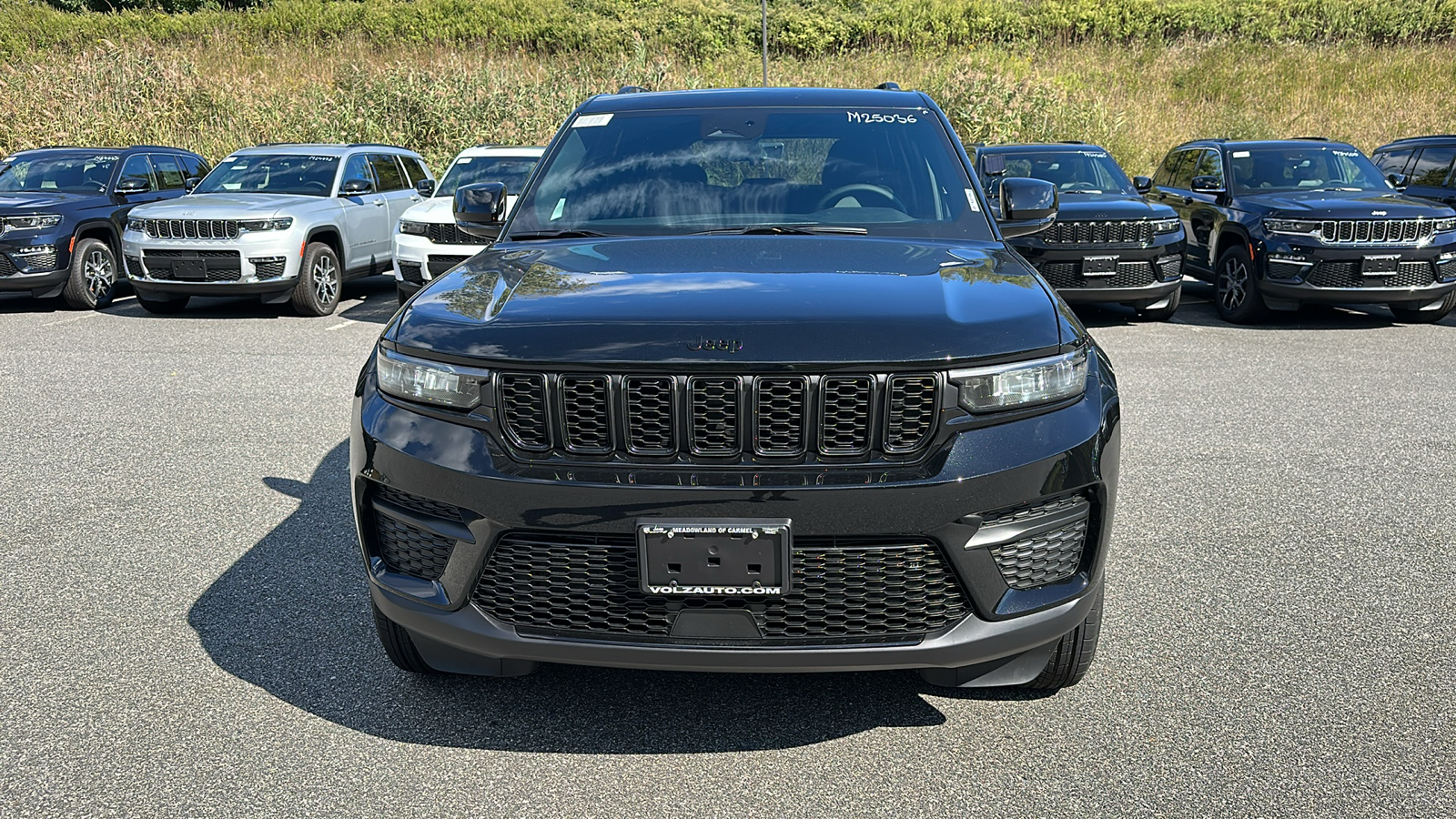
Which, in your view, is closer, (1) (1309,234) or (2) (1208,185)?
(1) (1309,234)

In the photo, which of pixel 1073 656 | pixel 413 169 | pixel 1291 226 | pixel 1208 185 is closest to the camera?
pixel 1073 656

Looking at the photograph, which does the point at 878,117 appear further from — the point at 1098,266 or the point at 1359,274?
the point at 1359,274

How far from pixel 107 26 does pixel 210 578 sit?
38.3m

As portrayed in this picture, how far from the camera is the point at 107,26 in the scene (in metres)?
35.6

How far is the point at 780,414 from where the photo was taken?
2.54 metres

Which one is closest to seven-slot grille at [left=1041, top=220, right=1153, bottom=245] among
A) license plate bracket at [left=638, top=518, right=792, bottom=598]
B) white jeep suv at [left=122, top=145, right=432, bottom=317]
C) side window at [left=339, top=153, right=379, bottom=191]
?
white jeep suv at [left=122, top=145, right=432, bottom=317]

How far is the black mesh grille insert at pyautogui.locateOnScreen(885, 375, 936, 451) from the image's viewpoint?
8.34ft

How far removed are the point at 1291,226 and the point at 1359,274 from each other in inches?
28.3

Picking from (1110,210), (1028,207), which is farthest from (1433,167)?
(1028,207)

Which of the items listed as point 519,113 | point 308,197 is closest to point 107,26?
point 519,113

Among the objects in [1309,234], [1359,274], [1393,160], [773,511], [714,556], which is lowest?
[1359,274]

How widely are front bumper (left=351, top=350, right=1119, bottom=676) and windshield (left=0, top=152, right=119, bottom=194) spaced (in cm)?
1213

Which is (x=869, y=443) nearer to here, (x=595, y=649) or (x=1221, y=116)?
→ (x=595, y=649)

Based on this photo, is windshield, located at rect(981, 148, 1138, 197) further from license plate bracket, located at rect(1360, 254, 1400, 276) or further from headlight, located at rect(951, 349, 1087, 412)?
headlight, located at rect(951, 349, 1087, 412)
